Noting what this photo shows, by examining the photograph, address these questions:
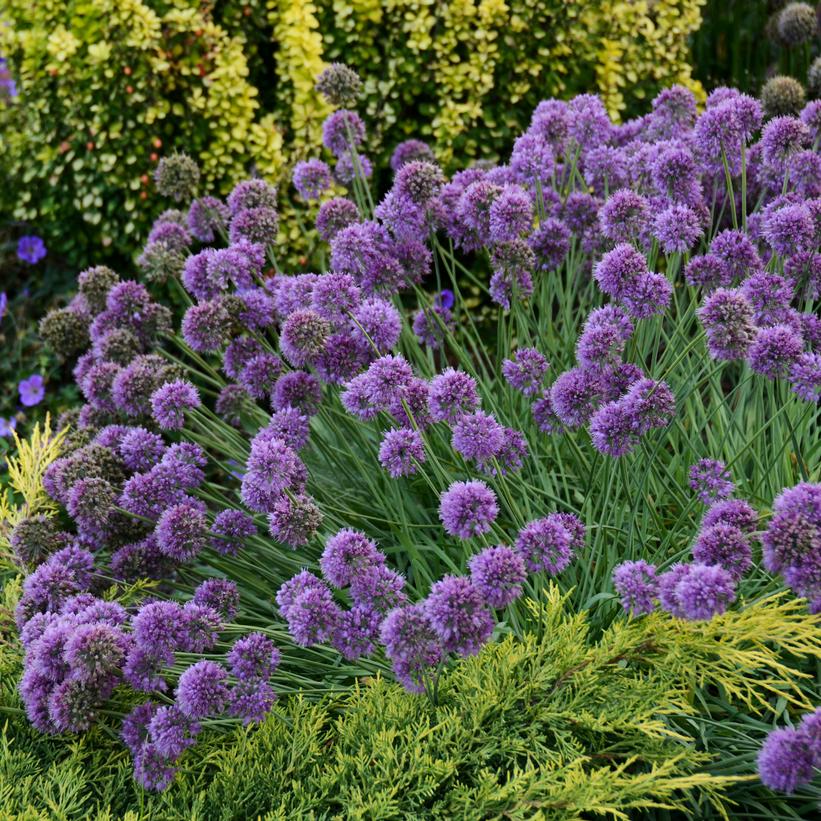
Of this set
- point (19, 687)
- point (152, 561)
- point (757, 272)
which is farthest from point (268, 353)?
point (757, 272)

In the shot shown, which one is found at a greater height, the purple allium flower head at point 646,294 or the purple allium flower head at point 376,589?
the purple allium flower head at point 646,294

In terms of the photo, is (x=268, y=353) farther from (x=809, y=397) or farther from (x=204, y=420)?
(x=809, y=397)

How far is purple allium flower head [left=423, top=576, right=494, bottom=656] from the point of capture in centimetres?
188

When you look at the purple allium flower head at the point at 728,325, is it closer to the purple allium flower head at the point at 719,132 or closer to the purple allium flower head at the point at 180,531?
the purple allium flower head at the point at 719,132

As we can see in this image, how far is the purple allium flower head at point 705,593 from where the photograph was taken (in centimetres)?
179

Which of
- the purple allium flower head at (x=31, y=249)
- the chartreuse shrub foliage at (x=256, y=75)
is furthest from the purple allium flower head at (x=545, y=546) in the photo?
the purple allium flower head at (x=31, y=249)

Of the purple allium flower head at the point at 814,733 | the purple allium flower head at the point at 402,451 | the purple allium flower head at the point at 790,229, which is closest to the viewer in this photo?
the purple allium flower head at the point at 814,733

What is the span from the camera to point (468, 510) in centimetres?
205

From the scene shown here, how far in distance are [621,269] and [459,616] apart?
38.8 inches

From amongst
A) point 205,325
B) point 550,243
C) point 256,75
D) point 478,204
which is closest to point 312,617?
point 205,325

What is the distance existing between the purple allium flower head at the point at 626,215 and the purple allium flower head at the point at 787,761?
1438 mm

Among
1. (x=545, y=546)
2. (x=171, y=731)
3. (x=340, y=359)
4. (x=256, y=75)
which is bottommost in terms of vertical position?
(x=171, y=731)

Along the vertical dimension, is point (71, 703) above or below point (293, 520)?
below

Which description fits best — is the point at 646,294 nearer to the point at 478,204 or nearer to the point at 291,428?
the point at 478,204
